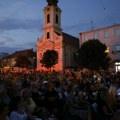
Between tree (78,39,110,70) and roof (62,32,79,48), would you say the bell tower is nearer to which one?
roof (62,32,79,48)

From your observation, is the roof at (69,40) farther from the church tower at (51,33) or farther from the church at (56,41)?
the church tower at (51,33)

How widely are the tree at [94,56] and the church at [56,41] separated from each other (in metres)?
14.3

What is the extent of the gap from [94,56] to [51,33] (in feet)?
67.6

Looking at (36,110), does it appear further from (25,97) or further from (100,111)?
(100,111)

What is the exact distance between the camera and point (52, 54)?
50.3 meters

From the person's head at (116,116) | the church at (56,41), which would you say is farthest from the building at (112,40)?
the person's head at (116,116)

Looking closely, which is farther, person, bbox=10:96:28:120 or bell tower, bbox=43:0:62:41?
bell tower, bbox=43:0:62:41

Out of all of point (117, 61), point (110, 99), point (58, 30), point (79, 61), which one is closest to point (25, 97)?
point (110, 99)

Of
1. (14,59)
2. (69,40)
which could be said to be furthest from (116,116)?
(14,59)

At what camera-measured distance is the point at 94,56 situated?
1542 inches

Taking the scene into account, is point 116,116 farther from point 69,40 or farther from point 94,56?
point 69,40

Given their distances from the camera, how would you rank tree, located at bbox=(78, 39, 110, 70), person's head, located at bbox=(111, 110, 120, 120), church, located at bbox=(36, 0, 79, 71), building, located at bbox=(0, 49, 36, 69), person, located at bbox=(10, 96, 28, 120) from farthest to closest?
building, located at bbox=(0, 49, 36, 69) < church, located at bbox=(36, 0, 79, 71) < tree, located at bbox=(78, 39, 110, 70) < person's head, located at bbox=(111, 110, 120, 120) < person, located at bbox=(10, 96, 28, 120)

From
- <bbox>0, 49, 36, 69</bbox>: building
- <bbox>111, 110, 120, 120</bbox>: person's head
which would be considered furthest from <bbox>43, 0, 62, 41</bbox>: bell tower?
<bbox>111, 110, 120, 120</bbox>: person's head

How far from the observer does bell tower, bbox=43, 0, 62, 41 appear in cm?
5744
